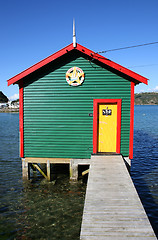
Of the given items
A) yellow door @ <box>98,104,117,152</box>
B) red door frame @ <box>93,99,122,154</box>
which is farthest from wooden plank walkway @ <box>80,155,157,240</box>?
yellow door @ <box>98,104,117,152</box>

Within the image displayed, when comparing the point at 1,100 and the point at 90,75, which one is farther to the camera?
the point at 1,100

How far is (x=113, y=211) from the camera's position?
5.19 metres

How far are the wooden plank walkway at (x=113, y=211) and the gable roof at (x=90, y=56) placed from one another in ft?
14.3

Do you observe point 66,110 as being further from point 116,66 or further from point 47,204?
point 47,204

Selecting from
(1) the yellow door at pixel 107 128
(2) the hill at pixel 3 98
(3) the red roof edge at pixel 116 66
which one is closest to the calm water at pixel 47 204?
(1) the yellow door at pixel 107 128

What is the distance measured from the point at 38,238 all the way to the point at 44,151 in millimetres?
4563

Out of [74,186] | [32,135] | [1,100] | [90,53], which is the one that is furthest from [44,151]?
[1,100]

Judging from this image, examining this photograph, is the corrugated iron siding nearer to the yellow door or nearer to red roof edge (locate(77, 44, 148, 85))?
the yellow door

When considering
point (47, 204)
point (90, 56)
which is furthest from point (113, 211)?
point (90, 56)

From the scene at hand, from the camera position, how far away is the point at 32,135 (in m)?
10.7

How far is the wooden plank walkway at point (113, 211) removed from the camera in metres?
4.35

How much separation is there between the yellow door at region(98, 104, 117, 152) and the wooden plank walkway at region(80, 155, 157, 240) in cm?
277

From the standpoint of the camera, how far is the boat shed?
1018 cm

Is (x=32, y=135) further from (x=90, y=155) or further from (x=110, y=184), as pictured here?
(x=110, y=184)
